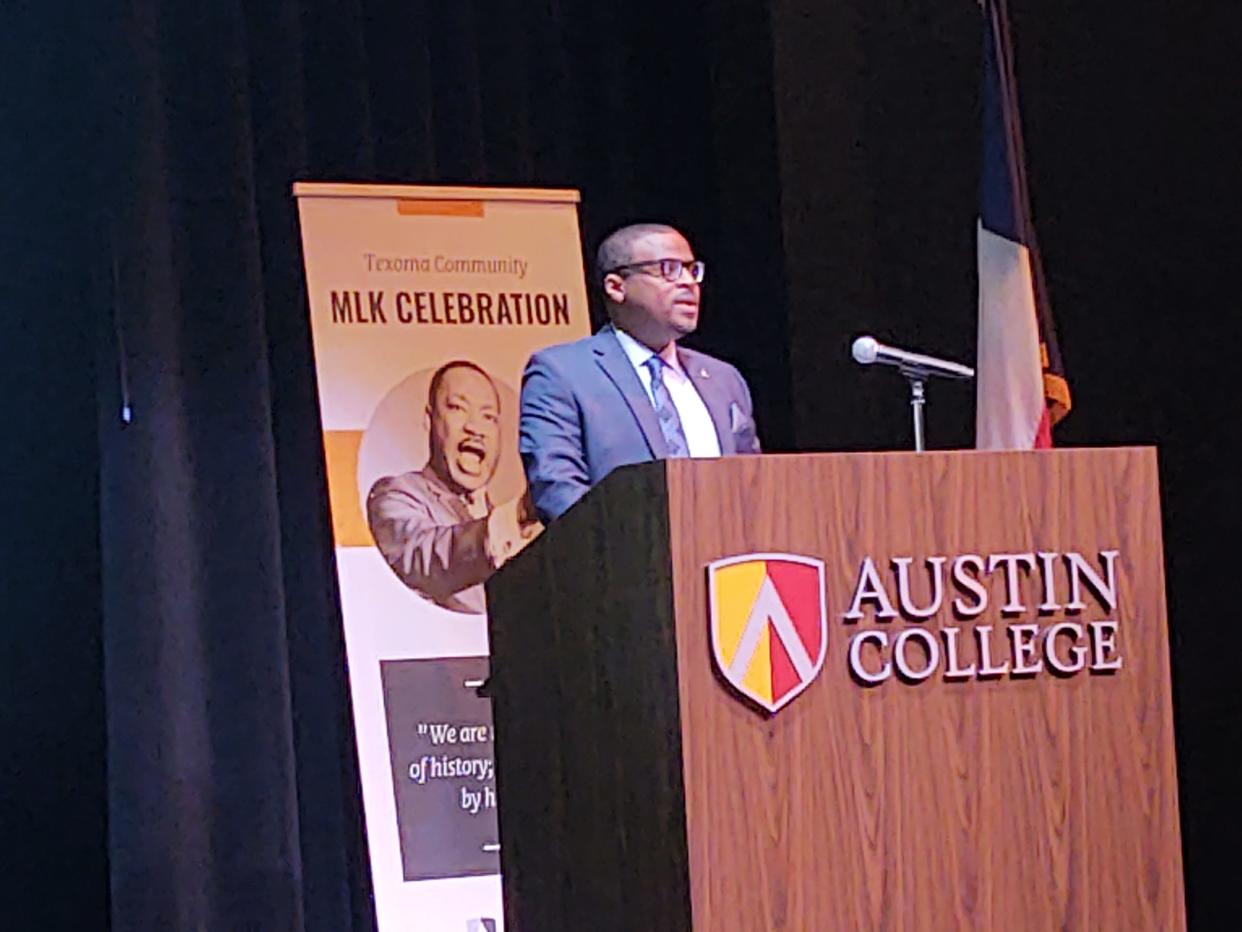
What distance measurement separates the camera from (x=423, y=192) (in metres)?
4.70

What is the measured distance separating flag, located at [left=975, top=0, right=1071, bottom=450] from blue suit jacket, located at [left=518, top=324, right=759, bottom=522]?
0.53 m

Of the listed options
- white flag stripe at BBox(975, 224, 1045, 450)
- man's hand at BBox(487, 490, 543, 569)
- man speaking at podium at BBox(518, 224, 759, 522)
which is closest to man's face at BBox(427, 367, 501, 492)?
man's hand at BBox(487, 490, 543, 569)

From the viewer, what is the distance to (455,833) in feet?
14.4

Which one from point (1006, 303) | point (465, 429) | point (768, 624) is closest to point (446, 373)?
point (465, 429)

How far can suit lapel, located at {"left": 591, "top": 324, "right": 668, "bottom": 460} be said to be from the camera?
3275 mm

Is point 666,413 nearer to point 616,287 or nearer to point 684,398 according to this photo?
point 684,398

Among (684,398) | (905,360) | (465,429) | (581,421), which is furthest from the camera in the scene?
(465,429)

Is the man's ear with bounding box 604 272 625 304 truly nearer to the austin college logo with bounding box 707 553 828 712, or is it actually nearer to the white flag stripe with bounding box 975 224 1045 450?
the white flag stripe with bounding box 975 224 1045 450

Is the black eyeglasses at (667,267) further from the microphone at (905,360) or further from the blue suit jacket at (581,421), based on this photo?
the microphone at (905,360)

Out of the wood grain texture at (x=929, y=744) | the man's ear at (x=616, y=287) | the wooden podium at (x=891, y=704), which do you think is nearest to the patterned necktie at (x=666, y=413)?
the man's ear at (x=616, y=287)

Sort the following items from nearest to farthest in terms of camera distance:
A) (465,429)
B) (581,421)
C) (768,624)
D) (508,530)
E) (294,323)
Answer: (768,624), (581,421), (508,530), (465,429), (294,323)

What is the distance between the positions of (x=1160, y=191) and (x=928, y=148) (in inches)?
22.1

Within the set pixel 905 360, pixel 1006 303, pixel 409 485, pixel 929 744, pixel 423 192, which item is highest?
pixel 423 192

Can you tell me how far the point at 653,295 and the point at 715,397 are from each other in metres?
0.22
